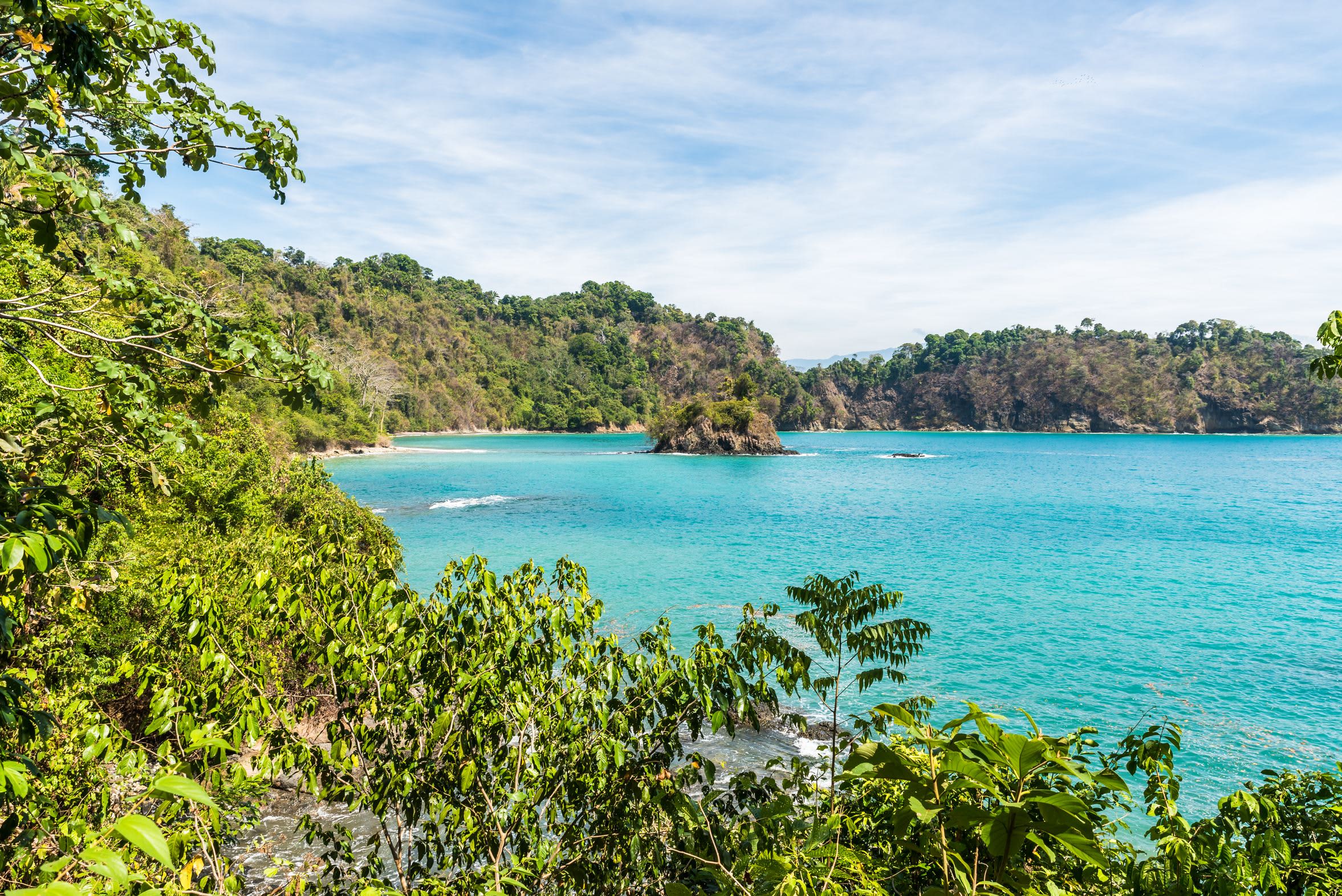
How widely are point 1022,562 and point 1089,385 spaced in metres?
154

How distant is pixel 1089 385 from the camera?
154375mm

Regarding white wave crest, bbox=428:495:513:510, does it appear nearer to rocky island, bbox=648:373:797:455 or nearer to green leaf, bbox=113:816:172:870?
green leaf, bbox=113:816:172:870

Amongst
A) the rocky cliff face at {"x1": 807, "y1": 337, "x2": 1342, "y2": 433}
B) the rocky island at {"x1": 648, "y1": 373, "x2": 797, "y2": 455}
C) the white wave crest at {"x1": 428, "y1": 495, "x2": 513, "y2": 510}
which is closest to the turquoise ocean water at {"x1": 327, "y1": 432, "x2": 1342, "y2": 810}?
the white wave crest at {"x1": 428, "y1": 495, "x2": 513, "y2": 510}

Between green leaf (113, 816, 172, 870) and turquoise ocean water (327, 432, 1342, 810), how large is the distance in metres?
11.8

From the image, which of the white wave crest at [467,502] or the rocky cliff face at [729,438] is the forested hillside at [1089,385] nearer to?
the rocky cliff face at [729,438]

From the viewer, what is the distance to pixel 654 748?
12.6ft

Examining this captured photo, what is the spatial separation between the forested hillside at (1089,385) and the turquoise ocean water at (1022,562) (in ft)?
315

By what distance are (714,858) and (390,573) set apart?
251 centimetres

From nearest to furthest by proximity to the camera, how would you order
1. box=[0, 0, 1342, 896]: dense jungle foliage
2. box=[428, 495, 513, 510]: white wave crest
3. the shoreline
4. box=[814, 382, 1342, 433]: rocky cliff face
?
box=[0, 0, 1342, 896]: dense jungle foliage → box=[428, 495, 513, 510]: white wave crest → the shoreline → box=[814, 382, 1342, 433]: rocky cliff face

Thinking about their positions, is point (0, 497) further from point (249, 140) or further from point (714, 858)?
point (714, 858)

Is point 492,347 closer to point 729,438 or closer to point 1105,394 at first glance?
point 729,438

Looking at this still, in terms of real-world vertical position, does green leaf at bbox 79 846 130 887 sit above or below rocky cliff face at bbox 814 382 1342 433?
below

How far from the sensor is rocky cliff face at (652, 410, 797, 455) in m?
88.5

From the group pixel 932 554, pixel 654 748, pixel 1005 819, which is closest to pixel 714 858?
pixel 654 748
